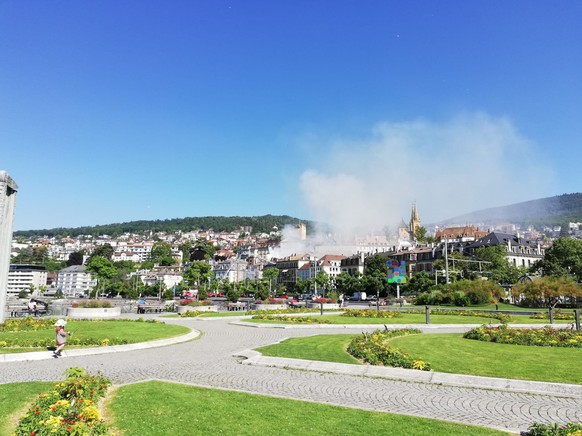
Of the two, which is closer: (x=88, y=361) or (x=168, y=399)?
(x=168, y=399)

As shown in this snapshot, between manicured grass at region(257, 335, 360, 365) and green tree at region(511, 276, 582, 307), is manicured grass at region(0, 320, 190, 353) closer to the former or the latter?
manicured grass at region(257, 335, 360, 365)

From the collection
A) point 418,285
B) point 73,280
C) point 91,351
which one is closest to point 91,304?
point 91,351

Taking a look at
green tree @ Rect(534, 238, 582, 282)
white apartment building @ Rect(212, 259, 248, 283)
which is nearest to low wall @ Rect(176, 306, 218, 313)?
green tree @ Rect(534, 238, 582, 282)

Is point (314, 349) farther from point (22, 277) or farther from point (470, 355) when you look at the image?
point (22, 277)

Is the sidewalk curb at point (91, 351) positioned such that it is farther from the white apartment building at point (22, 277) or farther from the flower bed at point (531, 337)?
the white apartment building at point (22, 277)

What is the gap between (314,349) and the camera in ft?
59.3

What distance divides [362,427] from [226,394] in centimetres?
376

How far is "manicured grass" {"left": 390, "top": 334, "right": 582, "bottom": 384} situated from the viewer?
1293 centimetres

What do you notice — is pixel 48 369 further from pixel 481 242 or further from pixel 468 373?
pixel 481 242

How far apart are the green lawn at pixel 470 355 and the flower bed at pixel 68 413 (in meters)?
8.09

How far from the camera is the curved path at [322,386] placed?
948 centimetres

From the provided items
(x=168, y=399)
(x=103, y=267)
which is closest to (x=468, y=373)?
(x=168, y=399)

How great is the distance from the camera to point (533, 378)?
12.3 meters

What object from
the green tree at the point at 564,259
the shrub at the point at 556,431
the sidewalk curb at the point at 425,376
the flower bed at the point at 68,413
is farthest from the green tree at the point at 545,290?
the flower bed at the point at 68,413
